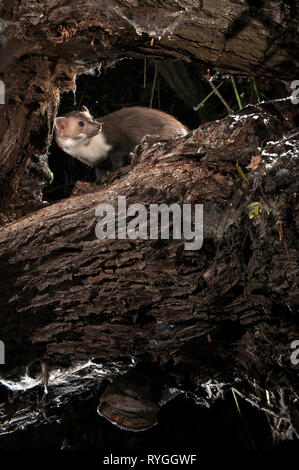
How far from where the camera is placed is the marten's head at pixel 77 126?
3.29m

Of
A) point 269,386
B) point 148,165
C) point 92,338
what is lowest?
point 269,386

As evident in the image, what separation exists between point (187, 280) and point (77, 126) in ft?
6.89

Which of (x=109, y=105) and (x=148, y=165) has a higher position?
(x=109, y=105)

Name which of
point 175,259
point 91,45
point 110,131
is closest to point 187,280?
point 175,259

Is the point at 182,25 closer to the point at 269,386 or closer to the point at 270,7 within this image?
the point at 270,7

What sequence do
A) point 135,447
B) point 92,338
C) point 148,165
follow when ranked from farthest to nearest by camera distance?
1. point 135,447
2. point 148,165
3. point 92,338

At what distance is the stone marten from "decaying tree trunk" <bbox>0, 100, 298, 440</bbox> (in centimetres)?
139

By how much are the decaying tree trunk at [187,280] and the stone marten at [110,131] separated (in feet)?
4.58

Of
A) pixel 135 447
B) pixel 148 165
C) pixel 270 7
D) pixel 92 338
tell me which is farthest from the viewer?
pixel 135 447

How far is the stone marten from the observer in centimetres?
329

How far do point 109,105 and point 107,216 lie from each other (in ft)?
10.0

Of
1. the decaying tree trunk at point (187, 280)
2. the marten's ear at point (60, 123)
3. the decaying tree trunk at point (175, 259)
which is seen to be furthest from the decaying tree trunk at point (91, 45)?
the marten's ear at point (60, 123)

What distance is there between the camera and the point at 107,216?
175cm
